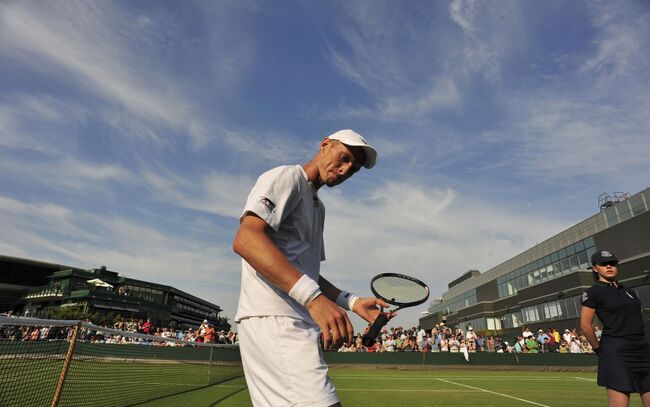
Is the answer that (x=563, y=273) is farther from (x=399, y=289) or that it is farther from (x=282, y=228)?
(x=282, y=228)

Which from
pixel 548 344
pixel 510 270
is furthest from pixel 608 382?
pixel 510 270

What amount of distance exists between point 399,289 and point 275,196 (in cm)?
282

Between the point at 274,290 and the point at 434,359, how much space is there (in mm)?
23755

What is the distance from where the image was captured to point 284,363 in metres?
1.83

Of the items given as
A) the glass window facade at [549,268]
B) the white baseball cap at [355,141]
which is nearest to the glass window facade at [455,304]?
the glass window facade at [549,268]

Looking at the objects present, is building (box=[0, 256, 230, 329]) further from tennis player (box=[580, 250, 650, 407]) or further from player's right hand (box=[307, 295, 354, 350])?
player's right hand (box=[307, 295, 354, 350])

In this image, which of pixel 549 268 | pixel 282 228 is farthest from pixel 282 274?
pixel 549 268

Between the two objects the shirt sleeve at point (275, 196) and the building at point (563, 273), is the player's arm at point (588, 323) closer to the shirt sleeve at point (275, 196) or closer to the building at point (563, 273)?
the shirt sleeve at point (275, 196)

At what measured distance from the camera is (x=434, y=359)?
2302 centimetres

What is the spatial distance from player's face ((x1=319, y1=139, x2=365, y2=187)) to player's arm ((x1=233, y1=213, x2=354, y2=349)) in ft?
2.24

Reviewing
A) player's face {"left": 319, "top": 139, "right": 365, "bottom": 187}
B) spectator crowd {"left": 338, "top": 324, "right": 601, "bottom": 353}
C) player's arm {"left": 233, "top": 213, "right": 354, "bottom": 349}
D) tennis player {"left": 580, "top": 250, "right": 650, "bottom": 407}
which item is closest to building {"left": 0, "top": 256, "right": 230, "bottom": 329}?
spectator crowd {"left": 338, "top": 324, "right": 601, "bottom": 353}

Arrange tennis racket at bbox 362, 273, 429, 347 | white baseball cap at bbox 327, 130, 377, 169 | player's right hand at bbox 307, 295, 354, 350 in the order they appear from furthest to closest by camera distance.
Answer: tennis racket at bbox 362, 273, 429, 347
white baseball cap at bbox 327, 130, 377, 169
player's right hand at bbox 307, 295, 354, 350

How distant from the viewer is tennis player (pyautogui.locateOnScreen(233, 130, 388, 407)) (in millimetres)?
1774

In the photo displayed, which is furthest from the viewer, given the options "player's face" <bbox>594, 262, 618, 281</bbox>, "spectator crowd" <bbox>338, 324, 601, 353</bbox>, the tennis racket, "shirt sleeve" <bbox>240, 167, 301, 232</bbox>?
"spectator crowd" <bbox>338, 324, 601, 353</bbox>
